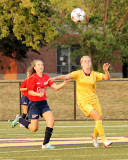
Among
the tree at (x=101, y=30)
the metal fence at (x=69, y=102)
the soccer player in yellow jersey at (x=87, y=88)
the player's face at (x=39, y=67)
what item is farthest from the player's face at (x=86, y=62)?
the tree at (x=101, y=30)

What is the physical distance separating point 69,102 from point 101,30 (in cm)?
1493

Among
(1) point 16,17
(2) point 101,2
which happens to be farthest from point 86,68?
(2) point 101,2

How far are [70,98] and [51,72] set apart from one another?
942 inches

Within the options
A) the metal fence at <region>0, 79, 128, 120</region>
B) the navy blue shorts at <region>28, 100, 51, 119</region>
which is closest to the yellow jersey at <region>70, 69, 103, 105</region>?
the navy blue shorts at <region>28, 100, 51, 119</region>

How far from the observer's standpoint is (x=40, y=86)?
961cm

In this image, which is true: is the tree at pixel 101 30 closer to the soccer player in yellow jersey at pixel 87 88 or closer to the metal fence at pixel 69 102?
the metal fence at pixel 69 102

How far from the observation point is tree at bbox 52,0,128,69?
3797 cm

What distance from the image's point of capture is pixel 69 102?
2580cm

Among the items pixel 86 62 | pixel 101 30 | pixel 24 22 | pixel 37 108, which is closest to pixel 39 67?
pixel 37 108

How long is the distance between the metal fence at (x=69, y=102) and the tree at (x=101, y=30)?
31.7ft

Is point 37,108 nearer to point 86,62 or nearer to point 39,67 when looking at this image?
point 39,67

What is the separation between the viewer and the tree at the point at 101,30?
38.0m

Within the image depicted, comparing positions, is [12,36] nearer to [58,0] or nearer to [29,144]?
[58,0]

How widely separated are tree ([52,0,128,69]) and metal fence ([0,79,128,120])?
965 cm
